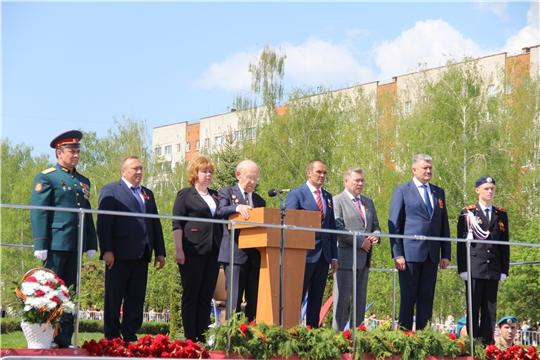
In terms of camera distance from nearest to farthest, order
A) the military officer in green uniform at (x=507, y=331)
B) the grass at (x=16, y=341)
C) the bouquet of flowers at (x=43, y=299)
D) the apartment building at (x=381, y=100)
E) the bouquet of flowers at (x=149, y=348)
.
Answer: the bouquet of flowers at (x=43, y=299), the bouquet of flowers at (x=149, y=348), the grass at (x=16, y=341), the military officer in green uniform at (x=507, y=331), the apartment building at (x=381, y=100)

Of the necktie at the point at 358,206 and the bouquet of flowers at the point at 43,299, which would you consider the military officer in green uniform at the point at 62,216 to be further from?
the necktie at the point at 358,206

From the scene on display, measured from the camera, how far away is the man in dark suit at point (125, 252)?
7.16 m

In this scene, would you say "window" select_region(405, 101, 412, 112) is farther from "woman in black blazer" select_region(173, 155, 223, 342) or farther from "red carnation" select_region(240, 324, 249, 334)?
"red carnation" select_region(240, 324, 249, 334)

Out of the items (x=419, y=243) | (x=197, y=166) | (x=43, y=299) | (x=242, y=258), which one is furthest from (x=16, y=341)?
(x=419, y=243)

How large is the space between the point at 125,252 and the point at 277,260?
1.41 meters

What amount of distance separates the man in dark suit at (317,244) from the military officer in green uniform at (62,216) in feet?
7.14

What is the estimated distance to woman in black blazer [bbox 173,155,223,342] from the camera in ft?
24.8

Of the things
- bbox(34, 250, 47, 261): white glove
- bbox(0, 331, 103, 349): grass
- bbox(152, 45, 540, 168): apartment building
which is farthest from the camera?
bbox(152, 45, 540, 168): apartment building

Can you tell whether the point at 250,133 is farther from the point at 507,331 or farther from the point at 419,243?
the point at 419,243

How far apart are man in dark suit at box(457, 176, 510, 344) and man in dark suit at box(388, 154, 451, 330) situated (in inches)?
11.0

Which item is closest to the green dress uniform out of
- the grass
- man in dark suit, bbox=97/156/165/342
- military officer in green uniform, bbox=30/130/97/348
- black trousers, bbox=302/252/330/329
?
military officer in green uniform, bbox=30/130/97/348

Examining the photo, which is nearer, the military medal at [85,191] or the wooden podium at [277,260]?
the wooden podium at [277,260]

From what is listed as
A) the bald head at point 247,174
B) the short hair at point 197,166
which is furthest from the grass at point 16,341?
the bald head at point 247,174

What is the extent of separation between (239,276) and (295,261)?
66cm
